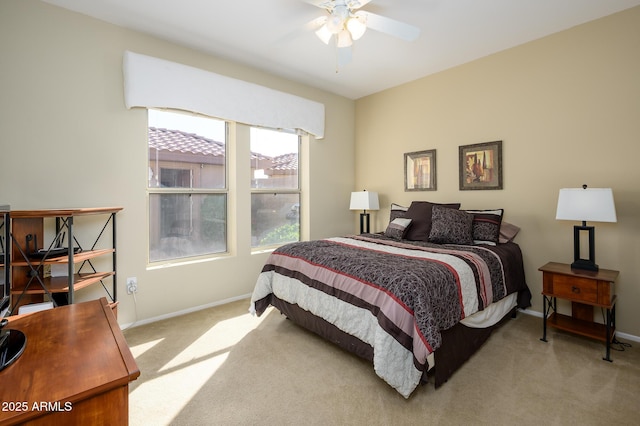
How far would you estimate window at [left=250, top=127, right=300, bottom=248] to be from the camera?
150 inches

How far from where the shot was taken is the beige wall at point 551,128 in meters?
2.58

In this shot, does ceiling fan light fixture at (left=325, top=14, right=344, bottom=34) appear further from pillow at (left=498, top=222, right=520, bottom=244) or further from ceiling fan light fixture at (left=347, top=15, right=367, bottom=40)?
pillow at (left=498, top=222, right=520, bottom=244)

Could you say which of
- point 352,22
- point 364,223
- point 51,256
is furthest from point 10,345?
point 364,223

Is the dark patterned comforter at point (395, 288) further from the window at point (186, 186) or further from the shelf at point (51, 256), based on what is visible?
the shelf at point (51, 256)

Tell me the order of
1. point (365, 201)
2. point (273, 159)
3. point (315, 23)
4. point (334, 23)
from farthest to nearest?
point (365, 201) → point (273, 159) → point (315, 23) → point (334, 23)

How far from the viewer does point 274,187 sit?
4.01 meters

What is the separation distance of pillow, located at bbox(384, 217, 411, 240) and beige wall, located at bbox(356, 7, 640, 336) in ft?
2.38

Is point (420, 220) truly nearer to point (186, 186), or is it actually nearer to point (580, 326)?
point (580, 326)

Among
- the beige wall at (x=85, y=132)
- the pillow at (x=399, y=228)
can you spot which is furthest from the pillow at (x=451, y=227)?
the beige wall at (x=85, y=132)

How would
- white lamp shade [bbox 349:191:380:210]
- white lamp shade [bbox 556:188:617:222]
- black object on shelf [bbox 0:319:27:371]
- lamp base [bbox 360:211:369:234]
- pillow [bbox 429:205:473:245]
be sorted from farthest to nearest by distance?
1. lamp base [bbox 360:211:369:234]
2. white lamp shade [bbox 349:191:380:210]
3. pillow [bbox 429:205:473:245]
4. white lamp shade [bbox 556:188:617:222]
5. black object on shelf [bbox 0:319:27:371]

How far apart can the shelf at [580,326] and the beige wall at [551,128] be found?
1.24 ft

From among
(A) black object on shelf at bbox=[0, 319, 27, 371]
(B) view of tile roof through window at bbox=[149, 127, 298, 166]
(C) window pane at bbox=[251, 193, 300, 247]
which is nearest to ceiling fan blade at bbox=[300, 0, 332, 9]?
(B) view of tile roof through window at bbox=[149, 127, 298, 166]

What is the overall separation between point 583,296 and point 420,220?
1.51 meters

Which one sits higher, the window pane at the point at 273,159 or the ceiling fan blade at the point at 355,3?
the ceiling fan blade at the point at 355,3
